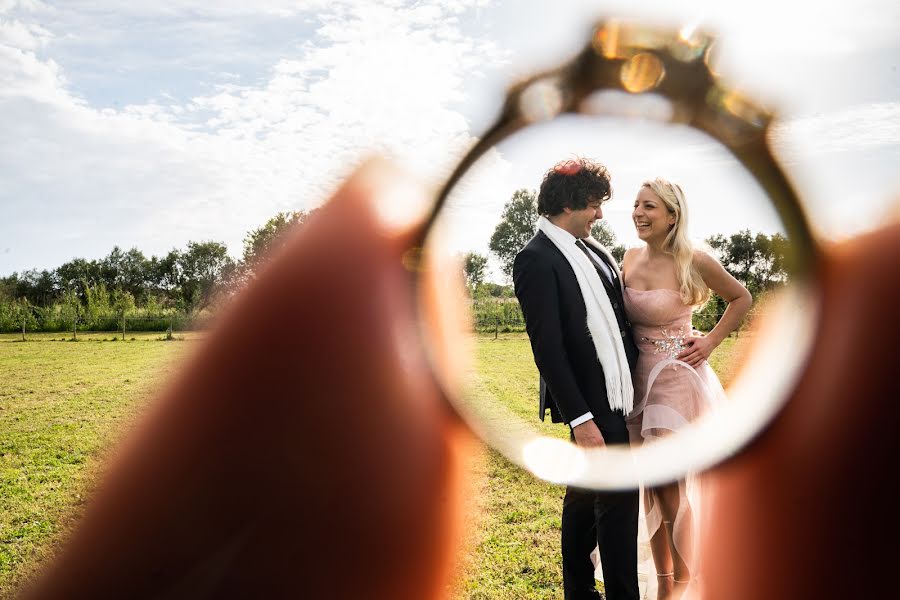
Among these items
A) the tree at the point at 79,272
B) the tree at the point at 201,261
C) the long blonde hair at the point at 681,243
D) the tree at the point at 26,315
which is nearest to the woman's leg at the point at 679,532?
the long blonde hair at the point at 681,243

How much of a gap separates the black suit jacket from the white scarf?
3 centimetres

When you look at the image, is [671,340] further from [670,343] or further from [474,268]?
[474,268]

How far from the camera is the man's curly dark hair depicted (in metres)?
3.05

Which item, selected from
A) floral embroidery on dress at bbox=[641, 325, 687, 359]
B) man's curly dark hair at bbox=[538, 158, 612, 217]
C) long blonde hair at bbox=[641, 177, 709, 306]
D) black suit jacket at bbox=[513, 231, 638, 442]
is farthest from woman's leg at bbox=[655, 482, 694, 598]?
man's curly dark hair at bbox=[538, 158, 612, 217]

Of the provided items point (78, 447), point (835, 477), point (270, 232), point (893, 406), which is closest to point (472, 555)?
point (835, 477)

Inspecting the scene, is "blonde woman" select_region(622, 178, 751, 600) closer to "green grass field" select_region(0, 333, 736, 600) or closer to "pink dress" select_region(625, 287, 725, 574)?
"pink dress" select_region(625, 287, 725, 574)

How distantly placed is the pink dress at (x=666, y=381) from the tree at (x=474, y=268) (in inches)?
1126

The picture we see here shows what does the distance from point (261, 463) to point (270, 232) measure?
29.9 meters

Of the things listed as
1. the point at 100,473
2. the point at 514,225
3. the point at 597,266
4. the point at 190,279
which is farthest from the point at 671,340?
the point at 190,279

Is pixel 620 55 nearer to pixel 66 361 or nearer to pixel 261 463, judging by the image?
pixel 261 463

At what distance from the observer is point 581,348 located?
119 inches

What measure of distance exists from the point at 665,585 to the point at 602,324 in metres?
1.65

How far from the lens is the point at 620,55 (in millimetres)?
17688

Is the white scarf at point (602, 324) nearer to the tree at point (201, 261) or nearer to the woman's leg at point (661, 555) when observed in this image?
the woman's leg at point (661, 555)
